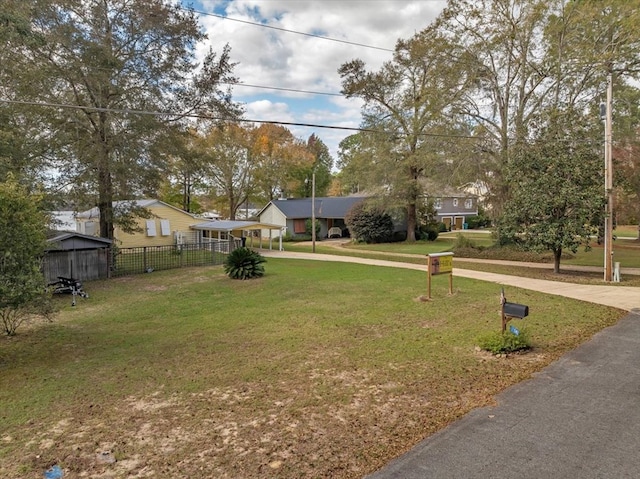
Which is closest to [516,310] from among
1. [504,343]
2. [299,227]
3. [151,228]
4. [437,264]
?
[504,343]

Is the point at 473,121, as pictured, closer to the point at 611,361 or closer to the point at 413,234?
the point at 413,234

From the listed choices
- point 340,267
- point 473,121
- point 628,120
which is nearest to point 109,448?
point 340,267

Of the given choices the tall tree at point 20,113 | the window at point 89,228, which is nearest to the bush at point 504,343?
the tall tree at point 20,113

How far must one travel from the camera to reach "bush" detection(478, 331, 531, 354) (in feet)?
20.5

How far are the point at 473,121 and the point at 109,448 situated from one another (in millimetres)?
21737

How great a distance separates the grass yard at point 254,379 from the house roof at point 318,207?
2624 cm

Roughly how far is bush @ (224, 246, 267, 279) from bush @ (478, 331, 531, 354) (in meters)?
9.45

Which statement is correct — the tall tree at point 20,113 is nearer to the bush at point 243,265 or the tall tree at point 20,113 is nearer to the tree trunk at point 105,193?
the tree trunk at point 105,193

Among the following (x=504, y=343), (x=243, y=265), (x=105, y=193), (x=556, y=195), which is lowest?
(x=504, y=343)

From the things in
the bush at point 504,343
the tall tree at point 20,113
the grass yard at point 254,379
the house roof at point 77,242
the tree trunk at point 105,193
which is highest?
the tall tree at point 20,113

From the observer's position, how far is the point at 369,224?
103 ft

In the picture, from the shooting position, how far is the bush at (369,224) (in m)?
31.5

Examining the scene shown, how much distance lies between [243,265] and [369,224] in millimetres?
18314

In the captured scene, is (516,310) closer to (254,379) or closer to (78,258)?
(254,379)
